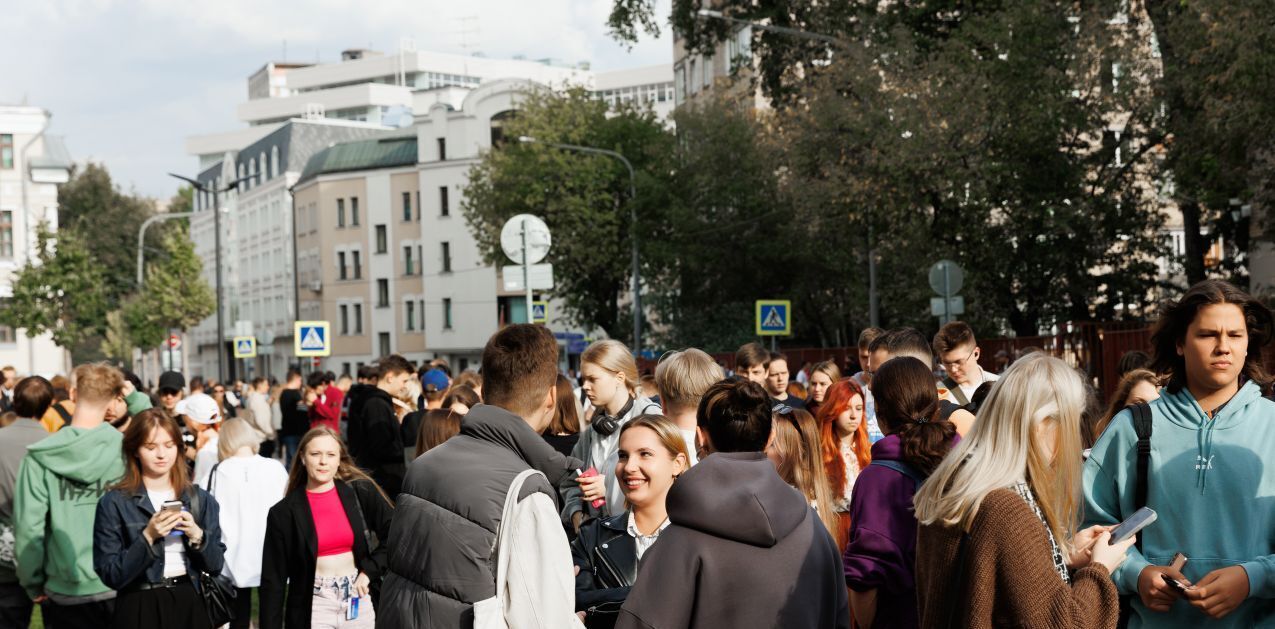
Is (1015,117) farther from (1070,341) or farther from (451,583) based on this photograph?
(451,583)

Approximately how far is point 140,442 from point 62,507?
961mm

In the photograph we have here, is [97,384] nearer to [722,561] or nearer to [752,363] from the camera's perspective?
[752,363]

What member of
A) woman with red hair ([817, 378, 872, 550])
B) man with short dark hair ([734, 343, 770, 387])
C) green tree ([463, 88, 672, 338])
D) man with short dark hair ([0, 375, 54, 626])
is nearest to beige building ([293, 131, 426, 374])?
green tree ([463, 88, 672, 338])

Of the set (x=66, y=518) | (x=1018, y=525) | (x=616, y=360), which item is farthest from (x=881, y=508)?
(x=66, y=518)

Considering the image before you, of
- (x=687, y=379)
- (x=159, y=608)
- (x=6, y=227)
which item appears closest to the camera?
(x=687, y=379)

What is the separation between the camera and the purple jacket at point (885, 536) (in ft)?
18.9

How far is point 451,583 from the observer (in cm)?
479

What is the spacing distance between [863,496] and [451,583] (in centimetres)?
178

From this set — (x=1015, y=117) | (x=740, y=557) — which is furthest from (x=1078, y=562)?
(x=1015, y=117)

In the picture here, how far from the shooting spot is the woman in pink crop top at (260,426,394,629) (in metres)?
8.03

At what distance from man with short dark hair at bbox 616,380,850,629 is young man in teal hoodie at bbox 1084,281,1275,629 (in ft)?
3.35

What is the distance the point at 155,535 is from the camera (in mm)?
7508

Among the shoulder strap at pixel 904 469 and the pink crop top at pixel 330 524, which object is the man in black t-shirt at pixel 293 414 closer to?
the pink crop top at pixel 330 524

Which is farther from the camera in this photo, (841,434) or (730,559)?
(841,434)
